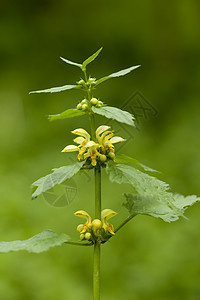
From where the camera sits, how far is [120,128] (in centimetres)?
369

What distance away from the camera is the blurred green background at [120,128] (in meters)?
2.03

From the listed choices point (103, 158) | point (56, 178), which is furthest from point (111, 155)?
point (56, 178)

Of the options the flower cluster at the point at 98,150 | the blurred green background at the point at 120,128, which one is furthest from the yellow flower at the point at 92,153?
the blurred green background at the point at 120,128

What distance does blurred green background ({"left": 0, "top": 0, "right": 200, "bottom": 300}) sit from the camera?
2.03m

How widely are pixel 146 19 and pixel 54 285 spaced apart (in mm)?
3663

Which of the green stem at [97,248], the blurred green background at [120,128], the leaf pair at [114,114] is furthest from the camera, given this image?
the blurred green background at [120,128]

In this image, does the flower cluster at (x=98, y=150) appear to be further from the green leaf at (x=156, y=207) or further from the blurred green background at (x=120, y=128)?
the blurred green background at (x=120, y=128)

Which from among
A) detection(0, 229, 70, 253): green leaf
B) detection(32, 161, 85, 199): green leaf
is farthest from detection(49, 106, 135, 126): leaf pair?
detection(0, 229, 70, 253): green leaf

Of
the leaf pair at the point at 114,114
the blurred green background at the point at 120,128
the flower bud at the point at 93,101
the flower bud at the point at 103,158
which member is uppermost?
the flower bud at the point at 93,101

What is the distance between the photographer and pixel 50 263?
85.0 inches

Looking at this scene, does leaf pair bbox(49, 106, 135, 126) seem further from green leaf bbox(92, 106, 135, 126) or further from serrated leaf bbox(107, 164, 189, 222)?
serrated leaf bbox(107, 164, 189, 222)

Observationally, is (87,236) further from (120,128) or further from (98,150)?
(120,128)

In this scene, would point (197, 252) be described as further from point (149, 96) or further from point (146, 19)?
point (146, 19)

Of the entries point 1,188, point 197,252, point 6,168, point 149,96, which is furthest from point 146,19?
point 197,252
